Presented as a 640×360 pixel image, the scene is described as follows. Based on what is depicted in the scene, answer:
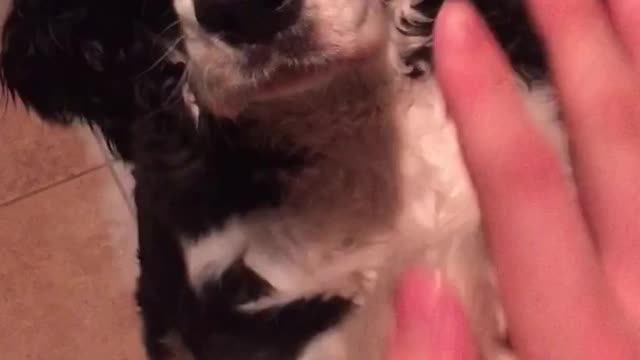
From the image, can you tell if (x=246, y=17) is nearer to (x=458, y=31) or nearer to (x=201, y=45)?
(x=201, y=45)

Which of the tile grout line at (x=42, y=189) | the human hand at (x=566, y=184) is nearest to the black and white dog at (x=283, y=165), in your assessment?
the human hand at (x=566, y=184)

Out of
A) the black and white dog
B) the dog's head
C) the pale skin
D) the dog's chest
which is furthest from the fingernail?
the dog's chest

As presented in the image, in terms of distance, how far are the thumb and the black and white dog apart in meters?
0.48

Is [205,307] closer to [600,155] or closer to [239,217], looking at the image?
[239,217]

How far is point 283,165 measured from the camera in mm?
1062

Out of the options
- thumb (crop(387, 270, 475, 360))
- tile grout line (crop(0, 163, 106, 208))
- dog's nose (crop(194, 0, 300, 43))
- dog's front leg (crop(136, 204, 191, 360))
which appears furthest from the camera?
tile grout line (crop(0, 163, 106, 208))

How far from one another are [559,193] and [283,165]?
0.61 metres

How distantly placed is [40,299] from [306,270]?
702 millimetres

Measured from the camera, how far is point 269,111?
104 centimetres

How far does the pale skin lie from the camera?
448 millimetres

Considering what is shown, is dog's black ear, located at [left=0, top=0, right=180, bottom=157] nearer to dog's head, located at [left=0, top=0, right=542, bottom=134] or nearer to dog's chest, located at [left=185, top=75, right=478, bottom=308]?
→ dog's head, located at [left=0, top=0, right=542, bottom=134]

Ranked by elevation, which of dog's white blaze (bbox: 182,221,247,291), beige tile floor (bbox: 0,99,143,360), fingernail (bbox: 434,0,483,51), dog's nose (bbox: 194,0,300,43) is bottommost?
beige tile floor (bbox: 0,99,143,360)

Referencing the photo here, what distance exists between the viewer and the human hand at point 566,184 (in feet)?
1.48

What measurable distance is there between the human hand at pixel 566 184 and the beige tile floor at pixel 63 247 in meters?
1.19
